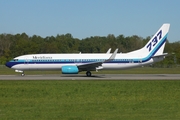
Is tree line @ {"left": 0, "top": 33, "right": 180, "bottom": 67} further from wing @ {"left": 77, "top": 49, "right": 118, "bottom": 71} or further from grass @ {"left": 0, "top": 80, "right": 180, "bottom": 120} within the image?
grass @ {"left": 0, "top": 80, "right": 180, "bottom": 120}

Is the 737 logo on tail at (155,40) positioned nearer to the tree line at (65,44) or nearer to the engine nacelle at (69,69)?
the engine nacelle at (69,69)

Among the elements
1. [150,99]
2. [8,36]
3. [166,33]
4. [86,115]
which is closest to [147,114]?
[86,115]

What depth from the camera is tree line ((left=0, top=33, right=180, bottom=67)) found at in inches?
3976

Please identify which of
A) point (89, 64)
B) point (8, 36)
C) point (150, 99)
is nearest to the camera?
point (150, 99)

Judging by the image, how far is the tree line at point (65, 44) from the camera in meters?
101

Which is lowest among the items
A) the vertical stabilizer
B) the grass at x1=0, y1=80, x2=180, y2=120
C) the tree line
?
the grass at x1=0, y1=80, x2=180, y2=120

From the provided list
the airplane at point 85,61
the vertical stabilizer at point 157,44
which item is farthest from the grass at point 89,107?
the vertical stabilizer at point 157,44

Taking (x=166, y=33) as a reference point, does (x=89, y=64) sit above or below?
below

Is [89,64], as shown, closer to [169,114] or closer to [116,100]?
[116,100]

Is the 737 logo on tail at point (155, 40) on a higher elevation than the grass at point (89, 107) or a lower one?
higher

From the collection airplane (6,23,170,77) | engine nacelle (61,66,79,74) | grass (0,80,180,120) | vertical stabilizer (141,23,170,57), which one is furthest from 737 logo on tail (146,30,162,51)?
grass (0,80,180,120)

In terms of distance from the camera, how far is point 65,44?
461ft

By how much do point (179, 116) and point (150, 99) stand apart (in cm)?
511

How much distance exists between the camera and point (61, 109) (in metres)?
14.5
